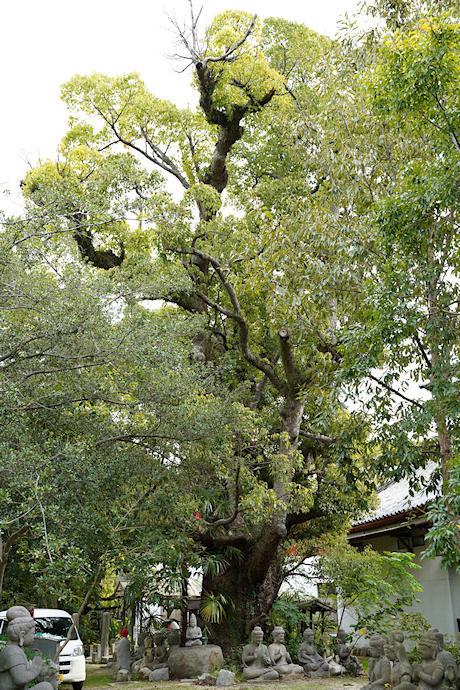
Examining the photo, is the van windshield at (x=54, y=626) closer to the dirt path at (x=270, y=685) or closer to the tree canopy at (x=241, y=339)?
the dirt path at (x=270, y=685)

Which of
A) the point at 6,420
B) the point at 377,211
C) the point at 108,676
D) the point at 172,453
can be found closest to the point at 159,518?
the point at 172,453

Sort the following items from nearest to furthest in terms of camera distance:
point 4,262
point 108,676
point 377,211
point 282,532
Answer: point 377,211, point 4,262, point 282,532, point 108,676

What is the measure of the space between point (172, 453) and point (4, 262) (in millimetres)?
4130

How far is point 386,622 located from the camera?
11.5 metres

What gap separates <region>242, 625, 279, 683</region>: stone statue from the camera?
41.4 ft

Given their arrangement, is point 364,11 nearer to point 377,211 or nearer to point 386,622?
point 377,211

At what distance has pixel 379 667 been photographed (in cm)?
948

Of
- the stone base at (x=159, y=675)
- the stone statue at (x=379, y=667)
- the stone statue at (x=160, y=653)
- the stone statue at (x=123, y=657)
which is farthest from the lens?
the stone statue at (x=123, y=657)

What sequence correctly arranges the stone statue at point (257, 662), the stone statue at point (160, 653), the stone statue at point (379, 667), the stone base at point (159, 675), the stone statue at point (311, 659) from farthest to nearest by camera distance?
the stone statue at point (160, 653) → the stone statue at point (311, 659) → the stone base at point (159, 675) → the stone statue at point (257, 662) → the stone statue at point (379, 667)

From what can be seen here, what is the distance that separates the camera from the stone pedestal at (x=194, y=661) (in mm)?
12906

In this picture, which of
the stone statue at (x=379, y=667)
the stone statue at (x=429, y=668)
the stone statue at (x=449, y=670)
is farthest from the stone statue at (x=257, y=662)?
the stone statue at (x=449, y=670)

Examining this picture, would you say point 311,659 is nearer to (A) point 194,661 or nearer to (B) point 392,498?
(A) point 194,661

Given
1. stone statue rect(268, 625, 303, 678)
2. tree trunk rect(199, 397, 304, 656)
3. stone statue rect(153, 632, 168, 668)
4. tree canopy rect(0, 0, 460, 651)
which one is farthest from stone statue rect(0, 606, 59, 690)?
stone statue rect(153, 632, 168, 668)

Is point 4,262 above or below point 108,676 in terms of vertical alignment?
above
